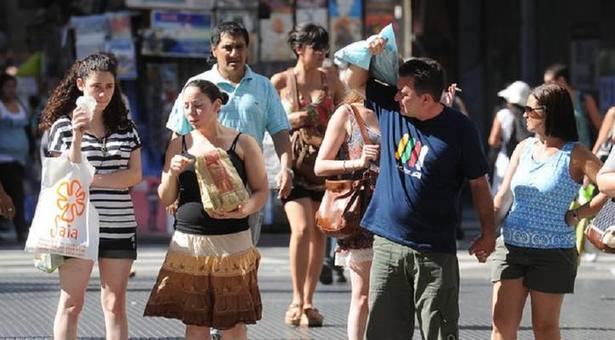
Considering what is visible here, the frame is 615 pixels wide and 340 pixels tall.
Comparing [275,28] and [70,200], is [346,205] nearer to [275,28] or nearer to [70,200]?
[70,200]

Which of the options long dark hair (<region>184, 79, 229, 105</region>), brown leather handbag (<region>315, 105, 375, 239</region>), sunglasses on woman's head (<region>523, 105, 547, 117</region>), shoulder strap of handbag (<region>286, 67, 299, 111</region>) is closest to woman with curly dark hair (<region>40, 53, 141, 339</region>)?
long dark hair (<region>184, 79, 229, 105</region>)

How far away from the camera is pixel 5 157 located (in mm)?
16297

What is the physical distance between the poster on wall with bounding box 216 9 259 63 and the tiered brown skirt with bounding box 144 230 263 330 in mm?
9568

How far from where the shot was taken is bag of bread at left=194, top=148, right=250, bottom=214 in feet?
22.9

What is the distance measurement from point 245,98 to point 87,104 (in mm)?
1525

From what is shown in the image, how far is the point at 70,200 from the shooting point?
23.7 ft

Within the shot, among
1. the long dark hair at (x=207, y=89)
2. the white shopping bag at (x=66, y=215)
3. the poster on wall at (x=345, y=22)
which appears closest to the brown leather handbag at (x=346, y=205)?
the long dark hair at (x=207, y=89)

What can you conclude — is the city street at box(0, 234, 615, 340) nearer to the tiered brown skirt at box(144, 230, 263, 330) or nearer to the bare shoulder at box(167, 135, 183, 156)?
the tiered brown skirt at box(144, 230, 263, 330)

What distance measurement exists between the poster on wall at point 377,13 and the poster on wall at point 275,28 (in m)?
0.88

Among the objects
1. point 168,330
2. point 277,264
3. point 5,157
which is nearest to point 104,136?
point 168,330

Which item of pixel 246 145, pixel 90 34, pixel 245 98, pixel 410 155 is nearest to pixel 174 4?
pixel 90 34

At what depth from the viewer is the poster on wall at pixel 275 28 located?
658 inches

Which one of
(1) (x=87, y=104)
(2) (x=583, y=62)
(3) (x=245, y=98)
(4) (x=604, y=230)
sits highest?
(1) (x=87, y=104)

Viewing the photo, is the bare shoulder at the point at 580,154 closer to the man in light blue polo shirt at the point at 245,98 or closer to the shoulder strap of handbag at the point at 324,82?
the man in light blue polo shirt at the point at 245,98
